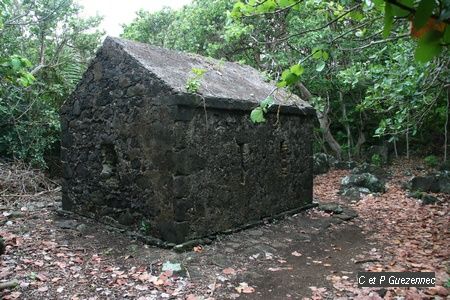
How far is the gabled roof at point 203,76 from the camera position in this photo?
6.02 metres

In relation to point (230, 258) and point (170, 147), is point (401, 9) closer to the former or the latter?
point (170, 147)

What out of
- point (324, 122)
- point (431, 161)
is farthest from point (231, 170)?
point (431, 161)

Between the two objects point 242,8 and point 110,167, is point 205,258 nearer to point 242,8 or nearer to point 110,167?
point 110,167

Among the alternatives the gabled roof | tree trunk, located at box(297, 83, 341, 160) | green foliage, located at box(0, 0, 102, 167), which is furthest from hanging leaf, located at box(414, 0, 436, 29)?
tree trunk, located at box(297, 83, 341, 160)

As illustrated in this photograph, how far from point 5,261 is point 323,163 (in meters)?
11.4

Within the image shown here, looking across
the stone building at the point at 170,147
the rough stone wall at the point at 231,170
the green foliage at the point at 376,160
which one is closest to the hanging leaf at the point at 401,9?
the stone building at the point at 170,147

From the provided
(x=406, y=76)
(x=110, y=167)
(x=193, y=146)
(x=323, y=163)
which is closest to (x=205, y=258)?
(x=193, y=146)

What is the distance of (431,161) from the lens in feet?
46.3

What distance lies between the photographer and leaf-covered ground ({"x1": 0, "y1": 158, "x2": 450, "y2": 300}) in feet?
14.6

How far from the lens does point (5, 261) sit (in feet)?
16.2

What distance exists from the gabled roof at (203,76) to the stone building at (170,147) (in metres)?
0.03

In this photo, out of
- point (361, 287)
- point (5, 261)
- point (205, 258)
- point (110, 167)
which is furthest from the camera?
point (110, 167)

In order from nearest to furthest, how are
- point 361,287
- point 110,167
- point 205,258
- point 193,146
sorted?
point 361,287 → point 205,258 → point 193,146 → point 110,167

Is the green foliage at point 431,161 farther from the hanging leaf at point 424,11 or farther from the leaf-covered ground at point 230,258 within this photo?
the hanging leaf at point 424,11
